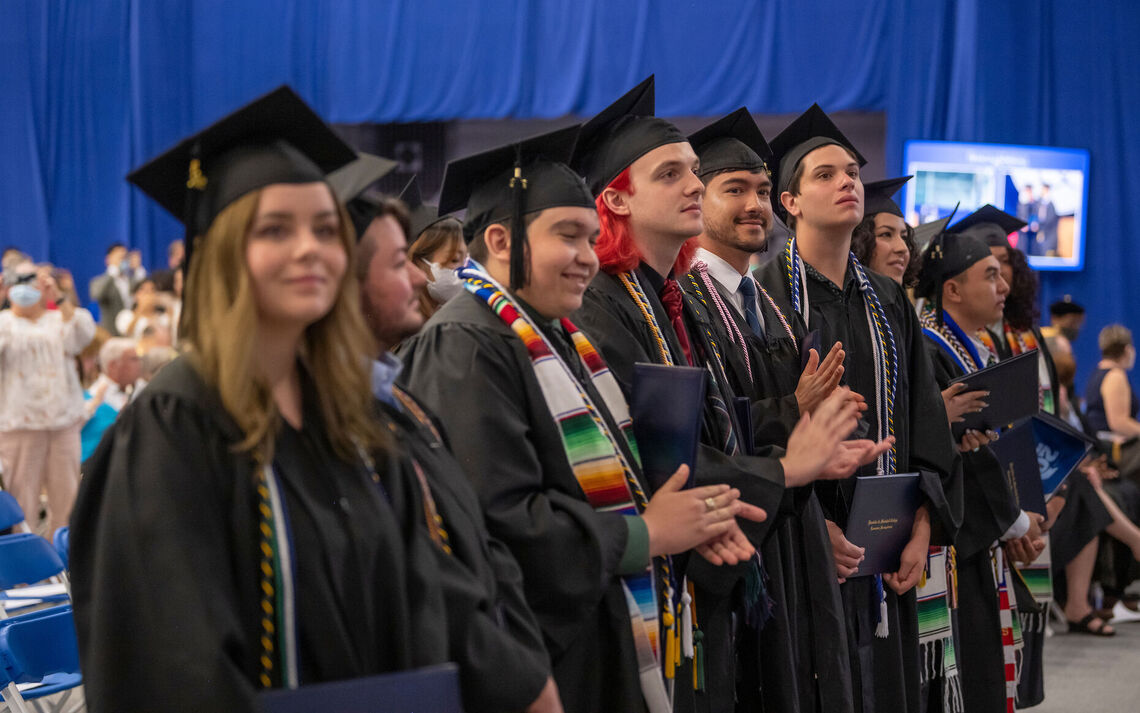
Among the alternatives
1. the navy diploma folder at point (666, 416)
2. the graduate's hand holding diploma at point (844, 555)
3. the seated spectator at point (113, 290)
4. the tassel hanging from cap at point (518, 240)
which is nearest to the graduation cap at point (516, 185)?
the tassel hanging from cap at point (518, 240)

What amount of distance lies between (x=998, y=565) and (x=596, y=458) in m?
2.55

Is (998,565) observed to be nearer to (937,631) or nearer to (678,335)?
(937,631)

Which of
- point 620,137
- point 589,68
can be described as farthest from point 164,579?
point 589,68

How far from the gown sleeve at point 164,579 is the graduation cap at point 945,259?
349cm

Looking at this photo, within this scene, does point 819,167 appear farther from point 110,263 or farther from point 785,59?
point 110,263

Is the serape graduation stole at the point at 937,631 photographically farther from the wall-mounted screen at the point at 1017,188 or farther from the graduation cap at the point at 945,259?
the wall-mounted screen at the point at 1017,188

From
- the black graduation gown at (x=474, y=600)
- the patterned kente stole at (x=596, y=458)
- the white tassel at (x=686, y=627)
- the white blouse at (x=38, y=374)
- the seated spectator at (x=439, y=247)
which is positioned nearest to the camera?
the black graduation gown at (x=474, y=600)

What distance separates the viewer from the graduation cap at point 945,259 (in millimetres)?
4508

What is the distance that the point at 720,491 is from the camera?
2508 mm

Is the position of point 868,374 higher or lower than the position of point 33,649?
higher

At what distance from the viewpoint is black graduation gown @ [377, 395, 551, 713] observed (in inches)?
72.5

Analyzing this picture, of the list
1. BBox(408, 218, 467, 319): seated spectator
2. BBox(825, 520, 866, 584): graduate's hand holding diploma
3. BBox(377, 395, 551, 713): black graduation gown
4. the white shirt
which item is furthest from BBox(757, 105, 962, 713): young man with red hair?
BBox(377, 395, 551, 713): black graduation gown

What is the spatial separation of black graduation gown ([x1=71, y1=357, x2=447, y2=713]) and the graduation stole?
212 centimetres

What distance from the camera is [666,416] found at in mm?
2486
